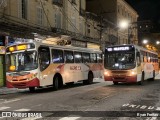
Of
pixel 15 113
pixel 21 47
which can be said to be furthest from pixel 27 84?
pixel 15 113

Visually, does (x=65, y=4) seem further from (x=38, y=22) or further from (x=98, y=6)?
(x=98, y=6)

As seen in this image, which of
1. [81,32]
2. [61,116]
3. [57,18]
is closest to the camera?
[61,116]

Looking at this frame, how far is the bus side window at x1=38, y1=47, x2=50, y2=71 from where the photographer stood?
18266 mm

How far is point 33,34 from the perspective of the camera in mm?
26141

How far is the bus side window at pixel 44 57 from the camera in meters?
18.3

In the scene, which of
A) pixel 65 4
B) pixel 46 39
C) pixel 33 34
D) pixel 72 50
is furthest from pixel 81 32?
pixel 72 50

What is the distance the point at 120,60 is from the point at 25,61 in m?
6.91

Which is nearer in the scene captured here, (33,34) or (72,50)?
(72,50)

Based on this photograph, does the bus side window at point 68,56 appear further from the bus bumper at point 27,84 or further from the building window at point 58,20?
the building window at point 58,20

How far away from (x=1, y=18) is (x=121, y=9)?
40189 millimetres

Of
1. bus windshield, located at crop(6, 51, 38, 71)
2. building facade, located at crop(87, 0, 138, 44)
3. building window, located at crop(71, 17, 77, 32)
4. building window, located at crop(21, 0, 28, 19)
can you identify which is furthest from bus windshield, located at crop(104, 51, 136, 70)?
building facade, located at crop(87, 0, 138, 44)

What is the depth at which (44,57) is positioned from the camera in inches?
734

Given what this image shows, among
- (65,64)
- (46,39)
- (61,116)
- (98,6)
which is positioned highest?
(98,6)

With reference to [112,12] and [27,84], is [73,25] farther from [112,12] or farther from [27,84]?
[112,12]
